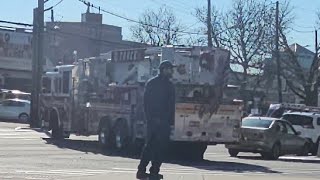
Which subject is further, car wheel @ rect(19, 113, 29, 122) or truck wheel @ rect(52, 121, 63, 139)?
car wheel @ rect(19, 113, 29, 122)

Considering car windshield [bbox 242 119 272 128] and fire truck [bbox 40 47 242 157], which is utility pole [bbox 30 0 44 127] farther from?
car windshield [bbox 242 119 272 128]

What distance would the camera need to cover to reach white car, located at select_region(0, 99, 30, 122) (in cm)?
4975

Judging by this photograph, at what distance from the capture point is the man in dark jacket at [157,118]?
12.2 m

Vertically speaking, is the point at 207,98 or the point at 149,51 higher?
the point at 149,51

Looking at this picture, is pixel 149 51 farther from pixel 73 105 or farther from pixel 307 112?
pixel 307 112

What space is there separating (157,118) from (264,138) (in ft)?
41.7

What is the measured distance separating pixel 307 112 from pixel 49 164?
1806 cm

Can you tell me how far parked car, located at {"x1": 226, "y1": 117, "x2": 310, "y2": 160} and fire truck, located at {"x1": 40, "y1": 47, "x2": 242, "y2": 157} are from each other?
2.78m

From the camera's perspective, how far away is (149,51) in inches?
870

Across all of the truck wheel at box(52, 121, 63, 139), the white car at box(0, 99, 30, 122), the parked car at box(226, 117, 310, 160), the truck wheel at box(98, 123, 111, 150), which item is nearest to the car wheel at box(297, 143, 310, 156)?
the parked car at box(226, 117, 310, 160)

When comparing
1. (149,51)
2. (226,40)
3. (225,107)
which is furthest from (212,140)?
(226,40)

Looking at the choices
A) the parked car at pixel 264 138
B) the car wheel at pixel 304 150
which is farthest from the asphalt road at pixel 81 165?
the car wheel at pixel 304 150

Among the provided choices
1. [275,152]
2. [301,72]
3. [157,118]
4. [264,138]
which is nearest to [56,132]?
[264,138]

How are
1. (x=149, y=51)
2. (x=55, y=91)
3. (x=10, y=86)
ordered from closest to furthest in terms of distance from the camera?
(x=149, y=51) < (x=55, y=91) < (x=10, y=86)
